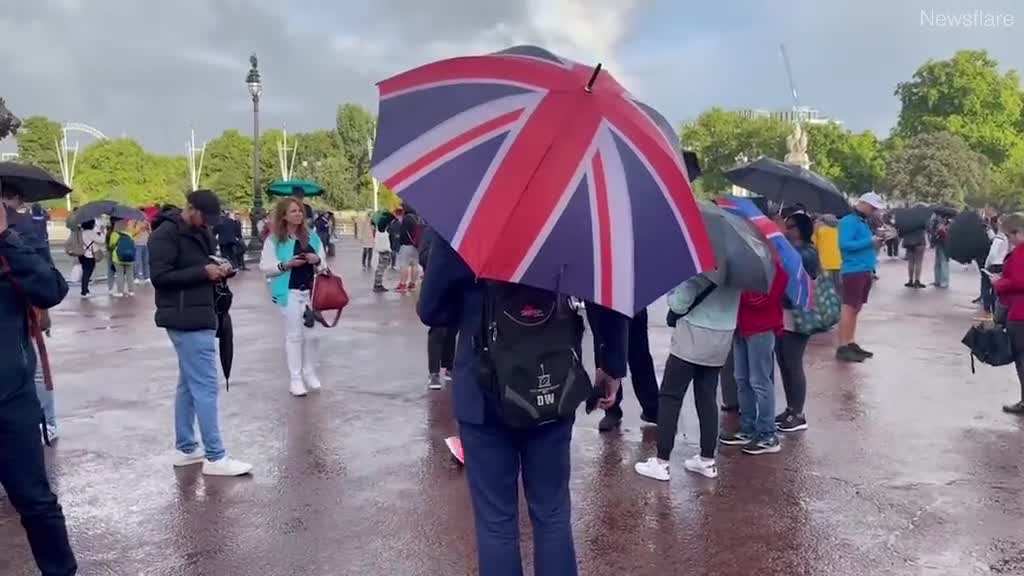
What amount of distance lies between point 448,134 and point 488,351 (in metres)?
0.72

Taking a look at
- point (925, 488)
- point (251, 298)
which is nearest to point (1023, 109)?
point (251, 298)

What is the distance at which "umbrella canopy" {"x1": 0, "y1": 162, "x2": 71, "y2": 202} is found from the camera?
18.0 feet

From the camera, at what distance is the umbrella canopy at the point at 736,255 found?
16.9 feet

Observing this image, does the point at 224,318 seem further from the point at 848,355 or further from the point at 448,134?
the point at 848,355

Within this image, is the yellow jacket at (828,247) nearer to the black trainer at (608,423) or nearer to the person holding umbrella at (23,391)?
the black trainer at (608,423)

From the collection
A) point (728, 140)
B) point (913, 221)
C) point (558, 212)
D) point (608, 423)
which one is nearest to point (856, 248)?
point (608, 423)

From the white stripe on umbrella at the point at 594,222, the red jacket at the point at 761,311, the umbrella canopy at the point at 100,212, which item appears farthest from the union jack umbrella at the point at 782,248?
the umbrella canopy at the point at 100,212

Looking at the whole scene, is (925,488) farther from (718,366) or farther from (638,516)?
(638,516)

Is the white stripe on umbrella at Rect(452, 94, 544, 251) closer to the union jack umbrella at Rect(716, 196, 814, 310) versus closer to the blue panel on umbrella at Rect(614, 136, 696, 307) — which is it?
the blue panel on umbrella at Rect(614, 136, 696, 307)

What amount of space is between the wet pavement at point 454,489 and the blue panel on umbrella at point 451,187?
214 cm

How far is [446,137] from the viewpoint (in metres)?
3.00

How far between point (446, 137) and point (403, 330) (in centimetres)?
990

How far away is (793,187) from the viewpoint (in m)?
9.13

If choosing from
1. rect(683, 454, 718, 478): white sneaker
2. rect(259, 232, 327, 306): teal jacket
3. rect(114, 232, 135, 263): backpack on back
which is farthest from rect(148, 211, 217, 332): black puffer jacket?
rect(114, 232, 135, 263): backpack on back
